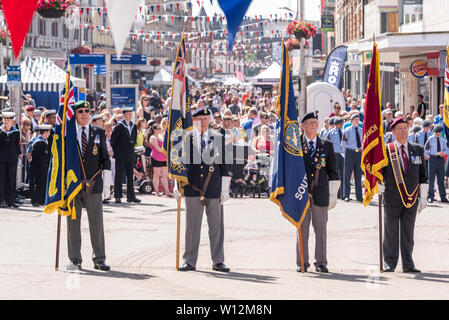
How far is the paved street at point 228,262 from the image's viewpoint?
9625 millimetres

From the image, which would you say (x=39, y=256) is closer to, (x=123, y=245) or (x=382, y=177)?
(x=123, y=245)

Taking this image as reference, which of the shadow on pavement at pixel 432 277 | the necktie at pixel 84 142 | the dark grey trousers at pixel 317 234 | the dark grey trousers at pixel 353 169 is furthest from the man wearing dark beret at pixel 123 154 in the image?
the shadow on pavement at pixel 432 277

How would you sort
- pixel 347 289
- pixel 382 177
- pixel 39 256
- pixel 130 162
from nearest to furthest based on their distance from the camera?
pixel 347 289
pixel 382 177
pixel 39 256
pixel 130 162

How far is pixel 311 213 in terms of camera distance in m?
11.4

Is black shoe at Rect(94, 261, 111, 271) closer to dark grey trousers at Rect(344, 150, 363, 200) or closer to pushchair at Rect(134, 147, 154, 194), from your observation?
dark grey trousers at Rect(344, 150, 363, 200)

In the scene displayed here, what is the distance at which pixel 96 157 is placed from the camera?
456 inches

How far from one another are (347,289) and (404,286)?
68 centimetres

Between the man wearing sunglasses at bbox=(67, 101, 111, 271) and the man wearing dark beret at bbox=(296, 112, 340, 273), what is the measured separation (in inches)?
93.2

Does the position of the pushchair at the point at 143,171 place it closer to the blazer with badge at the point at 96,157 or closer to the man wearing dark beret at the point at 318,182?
the blazer with badge at the point at 96,157

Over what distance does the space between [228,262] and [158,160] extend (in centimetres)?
904

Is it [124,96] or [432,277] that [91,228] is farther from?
[124,96]

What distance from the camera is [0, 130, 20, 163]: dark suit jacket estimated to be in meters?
18.4

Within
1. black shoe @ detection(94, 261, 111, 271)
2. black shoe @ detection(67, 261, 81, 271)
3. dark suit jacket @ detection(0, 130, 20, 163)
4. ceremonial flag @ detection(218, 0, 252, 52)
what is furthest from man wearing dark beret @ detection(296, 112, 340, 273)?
dark suit jacket @ detection(0, 130, 20, 163)

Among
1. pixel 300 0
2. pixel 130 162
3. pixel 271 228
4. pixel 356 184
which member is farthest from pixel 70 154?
pixel 300 0
